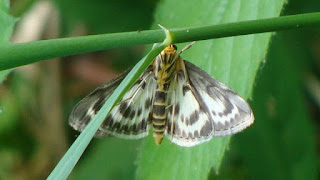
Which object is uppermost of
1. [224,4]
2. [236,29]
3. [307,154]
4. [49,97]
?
[236,29]

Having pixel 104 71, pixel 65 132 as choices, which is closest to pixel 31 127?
pixel 65 132

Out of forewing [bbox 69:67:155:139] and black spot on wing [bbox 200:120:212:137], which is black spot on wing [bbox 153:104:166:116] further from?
black spot on wing [bbox 200:120:212:137]

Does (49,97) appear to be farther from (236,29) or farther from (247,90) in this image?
(236,29)

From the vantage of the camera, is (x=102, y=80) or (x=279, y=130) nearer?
(x=279, y=130)

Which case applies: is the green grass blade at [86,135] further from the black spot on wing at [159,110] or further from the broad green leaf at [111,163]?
the broad green leaf at [111,163]

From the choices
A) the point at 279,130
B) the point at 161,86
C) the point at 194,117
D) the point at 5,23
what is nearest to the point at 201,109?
the point at 194,117

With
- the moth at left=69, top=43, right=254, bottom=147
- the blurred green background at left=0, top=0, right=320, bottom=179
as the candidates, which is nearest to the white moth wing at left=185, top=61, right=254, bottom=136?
the moth at left=69, top=43, right=254, bottom=147

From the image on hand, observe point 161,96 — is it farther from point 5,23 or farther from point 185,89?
point 5,23
